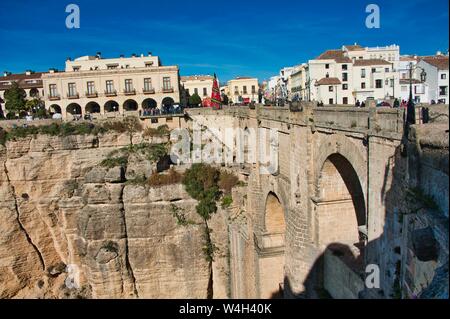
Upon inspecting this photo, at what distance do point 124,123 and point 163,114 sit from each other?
362cm

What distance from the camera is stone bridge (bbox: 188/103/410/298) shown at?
9.12 metres

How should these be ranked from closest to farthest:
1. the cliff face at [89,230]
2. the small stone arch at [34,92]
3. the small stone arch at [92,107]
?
the cliff face at [89,230] < the small stone arch at [92,107] < the small stone arch at [34,92]

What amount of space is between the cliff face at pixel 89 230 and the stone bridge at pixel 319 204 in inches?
153

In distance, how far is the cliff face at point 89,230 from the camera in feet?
78.1

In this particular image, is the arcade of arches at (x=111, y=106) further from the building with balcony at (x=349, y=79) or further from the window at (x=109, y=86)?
the building with balcony at (x=349, y=79)

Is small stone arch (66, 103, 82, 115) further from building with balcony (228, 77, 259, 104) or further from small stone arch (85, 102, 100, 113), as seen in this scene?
building with balcony (228, 77, 259, 104)

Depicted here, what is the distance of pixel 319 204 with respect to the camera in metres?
13.0

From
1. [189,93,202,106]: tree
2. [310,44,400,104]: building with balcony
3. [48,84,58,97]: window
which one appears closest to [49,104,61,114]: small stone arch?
[48,84,58,97]: window

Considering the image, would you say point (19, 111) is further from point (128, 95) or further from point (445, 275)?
point (445, 275)

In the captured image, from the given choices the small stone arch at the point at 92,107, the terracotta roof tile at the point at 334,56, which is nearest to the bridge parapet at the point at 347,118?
the terracotta roof tile at the point at 334,56

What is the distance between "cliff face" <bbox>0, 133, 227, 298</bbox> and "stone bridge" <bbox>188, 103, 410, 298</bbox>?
3.88 metres

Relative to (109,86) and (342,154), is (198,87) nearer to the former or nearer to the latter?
(109,86)

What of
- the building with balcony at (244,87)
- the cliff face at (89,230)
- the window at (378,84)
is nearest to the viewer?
the cliff face at (89,230)

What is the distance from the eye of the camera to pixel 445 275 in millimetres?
5418
